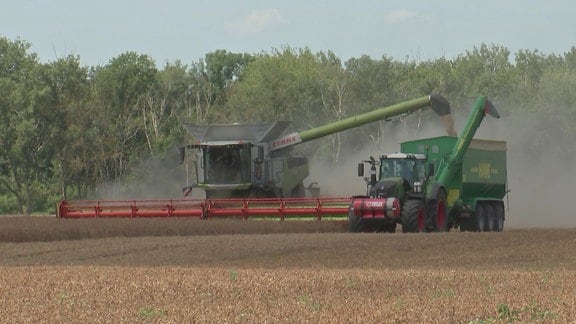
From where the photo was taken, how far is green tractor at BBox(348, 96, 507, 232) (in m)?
30.7

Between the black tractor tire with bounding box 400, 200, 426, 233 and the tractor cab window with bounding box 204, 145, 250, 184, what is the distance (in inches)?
269

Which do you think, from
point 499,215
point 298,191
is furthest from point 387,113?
point 499,215

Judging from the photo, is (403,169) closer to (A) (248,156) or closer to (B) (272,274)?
(A) (248,156)

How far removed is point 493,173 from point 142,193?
26006 millimetres

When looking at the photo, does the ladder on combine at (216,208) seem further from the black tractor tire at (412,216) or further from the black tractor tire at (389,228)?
the black tractor tire at (412,216)

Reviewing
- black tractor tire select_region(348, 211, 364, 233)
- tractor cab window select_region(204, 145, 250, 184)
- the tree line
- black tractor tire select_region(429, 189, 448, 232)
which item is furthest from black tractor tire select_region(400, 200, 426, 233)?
the tree line

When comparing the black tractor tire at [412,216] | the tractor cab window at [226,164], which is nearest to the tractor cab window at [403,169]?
the black tractor tire at [412,216]

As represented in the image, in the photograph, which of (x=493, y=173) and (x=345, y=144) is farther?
(x=345, y=144)

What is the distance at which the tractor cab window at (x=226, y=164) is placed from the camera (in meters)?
36.0

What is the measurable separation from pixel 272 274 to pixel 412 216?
12578 millimetres

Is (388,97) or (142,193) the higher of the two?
(388,97)

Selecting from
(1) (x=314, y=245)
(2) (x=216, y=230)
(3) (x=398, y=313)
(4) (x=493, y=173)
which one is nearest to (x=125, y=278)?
(3) (x=398, y=313)

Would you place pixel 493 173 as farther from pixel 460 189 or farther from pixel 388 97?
pixel 388 97

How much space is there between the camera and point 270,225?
3253 centimetres
